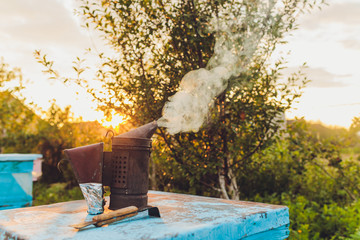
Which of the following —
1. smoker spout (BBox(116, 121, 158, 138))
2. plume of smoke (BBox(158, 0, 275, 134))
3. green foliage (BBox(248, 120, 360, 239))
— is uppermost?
plume of smoke (BBox(158, 0, 275, 134))

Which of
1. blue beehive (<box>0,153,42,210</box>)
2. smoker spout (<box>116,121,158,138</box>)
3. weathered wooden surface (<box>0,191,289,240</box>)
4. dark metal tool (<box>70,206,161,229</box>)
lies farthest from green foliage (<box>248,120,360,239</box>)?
blue beehive (<box>0,153,42,210</box>)

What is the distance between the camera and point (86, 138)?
6.36 metres

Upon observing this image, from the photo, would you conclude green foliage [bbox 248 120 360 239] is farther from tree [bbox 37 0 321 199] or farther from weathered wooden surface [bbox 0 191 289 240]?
weathered wooden surface [bbox 0 191 289 240]

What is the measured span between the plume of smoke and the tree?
10mm

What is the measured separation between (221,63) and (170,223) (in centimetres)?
197

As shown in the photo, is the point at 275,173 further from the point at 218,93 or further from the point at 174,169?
→ the point at 218,93

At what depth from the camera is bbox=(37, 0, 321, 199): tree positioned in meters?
3.22

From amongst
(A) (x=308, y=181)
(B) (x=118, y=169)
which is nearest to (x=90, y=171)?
(B) (x=118, y=169)

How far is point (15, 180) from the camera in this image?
3.57 m

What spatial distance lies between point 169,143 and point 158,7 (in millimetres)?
1427

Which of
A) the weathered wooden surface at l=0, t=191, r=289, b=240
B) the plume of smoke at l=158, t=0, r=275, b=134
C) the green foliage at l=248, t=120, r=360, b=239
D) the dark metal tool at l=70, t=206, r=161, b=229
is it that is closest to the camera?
the weathered wooden surface at l=0, t=191, r=289, b=240

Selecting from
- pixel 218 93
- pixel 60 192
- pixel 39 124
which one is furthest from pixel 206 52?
pixel 39 124

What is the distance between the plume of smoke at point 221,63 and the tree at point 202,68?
0.03 ft

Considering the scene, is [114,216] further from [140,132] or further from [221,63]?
[221,63]
